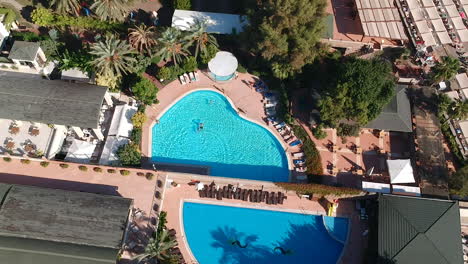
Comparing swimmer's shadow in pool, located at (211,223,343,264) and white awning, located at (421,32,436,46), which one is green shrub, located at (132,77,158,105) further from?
white awning, located at (421,32,436,46)

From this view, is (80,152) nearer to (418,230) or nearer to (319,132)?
(319,132)

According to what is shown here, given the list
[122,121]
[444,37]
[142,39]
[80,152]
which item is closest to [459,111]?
[444,37]

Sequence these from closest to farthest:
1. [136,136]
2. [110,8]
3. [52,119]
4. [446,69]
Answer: [52,119], [136,136], [446,69], [110,8]

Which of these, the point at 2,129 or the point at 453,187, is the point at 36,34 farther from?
the point at 453,187

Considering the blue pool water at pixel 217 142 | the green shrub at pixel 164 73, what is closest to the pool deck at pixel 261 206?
the blue pool water at pixel 217 142

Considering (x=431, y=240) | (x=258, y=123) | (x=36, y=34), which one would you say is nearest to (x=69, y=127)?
(x=36, y=34)

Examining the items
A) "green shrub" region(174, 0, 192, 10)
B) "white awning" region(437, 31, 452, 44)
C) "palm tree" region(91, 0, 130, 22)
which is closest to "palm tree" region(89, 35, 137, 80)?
"palm tree" region(91, 0, 130, 22)
